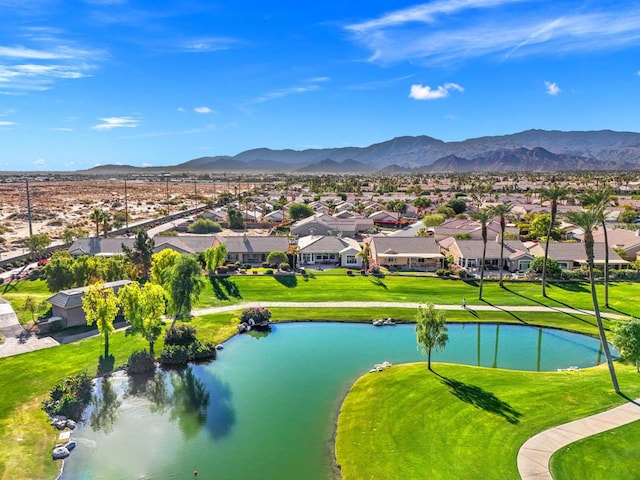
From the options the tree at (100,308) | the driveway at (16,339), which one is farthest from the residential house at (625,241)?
the driveway at (16,339)

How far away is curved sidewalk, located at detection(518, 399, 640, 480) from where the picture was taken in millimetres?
22984

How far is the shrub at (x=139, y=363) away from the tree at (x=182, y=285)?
5003 millimetres

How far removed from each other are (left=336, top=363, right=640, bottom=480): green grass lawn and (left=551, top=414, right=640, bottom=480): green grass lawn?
0.96ft

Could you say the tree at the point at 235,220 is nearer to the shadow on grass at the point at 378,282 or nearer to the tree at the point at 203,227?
the tree at the point at 203,227

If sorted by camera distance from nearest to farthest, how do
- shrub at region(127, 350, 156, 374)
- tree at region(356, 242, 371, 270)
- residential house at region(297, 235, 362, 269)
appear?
shrub at region(127, 350, 156, 374)
tree at region(356, 242, 371, 270)
residential house at region(297, 235, 362, 269)

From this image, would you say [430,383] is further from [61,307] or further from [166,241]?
[166,241]

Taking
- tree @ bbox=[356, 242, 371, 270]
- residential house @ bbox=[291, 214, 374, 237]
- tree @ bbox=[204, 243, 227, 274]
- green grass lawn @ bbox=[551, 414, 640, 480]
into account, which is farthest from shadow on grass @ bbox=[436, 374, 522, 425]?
residential house @ bbox=[291, 214, 374, 237]

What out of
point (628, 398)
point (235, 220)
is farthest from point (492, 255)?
point (235, 220)

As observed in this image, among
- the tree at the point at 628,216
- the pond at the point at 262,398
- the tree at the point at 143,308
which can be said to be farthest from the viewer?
the tree at the point at 628,216

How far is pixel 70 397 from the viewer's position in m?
30.2

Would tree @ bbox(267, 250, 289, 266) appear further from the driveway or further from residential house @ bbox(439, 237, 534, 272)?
the driveway

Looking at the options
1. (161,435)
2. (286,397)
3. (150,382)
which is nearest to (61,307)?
(150,382)

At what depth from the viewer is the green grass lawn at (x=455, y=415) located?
77.8 feet

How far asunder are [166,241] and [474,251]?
45.1 m
